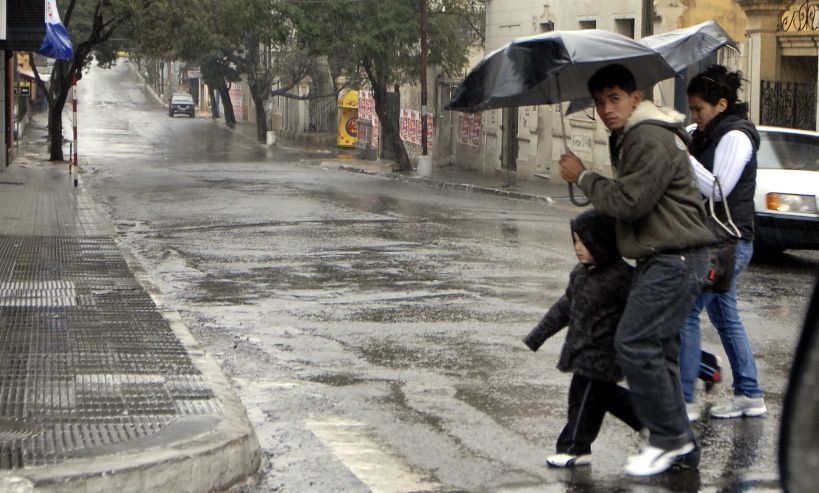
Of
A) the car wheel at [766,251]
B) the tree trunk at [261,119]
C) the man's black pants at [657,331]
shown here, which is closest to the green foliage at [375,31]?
the tree trunk at [261,119]

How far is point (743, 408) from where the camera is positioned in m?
6.71

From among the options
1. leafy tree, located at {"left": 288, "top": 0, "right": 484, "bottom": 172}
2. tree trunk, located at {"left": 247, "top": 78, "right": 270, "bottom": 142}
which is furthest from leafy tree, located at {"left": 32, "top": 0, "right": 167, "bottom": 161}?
tree trunk, located at {"left": 247, "top": 78, "right": 270, "bottom": 142}

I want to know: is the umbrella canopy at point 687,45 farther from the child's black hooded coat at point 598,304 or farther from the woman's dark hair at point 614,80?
the child's black hooded coat at point 598,304

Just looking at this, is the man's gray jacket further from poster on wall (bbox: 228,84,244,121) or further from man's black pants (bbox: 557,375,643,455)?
poster on wall (bbox: 228,84,244,121)

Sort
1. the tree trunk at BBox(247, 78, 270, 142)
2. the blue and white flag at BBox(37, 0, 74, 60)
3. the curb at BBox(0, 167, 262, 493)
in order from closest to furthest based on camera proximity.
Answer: the curb at BBox(0, 167, 262, 493), the blue and white flag at BBox(37, 0, 74, 60), the tree trunk at BBox(247, 78, 270, 142)

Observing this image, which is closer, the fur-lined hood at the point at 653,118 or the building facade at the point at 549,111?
the fur-lined hood at the point at 653,118

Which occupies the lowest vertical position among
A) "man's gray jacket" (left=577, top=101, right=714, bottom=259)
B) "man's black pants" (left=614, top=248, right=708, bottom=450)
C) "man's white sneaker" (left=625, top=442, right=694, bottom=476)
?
"man's white sneaker" (left=625, top=442, right=694, bottom=476)

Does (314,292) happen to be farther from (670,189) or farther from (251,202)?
(251,202)

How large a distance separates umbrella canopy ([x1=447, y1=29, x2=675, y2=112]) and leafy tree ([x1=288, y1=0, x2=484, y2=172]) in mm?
30684

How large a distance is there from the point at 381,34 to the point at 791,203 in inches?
1014

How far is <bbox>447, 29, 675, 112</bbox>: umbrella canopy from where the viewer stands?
275 inches

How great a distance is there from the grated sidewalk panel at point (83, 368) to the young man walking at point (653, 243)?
216cm

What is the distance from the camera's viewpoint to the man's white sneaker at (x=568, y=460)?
571 cm

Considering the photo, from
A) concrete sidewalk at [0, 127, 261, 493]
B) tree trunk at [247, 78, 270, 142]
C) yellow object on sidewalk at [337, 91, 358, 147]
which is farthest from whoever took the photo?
tree trunk at [247, 78, 270, 142]
